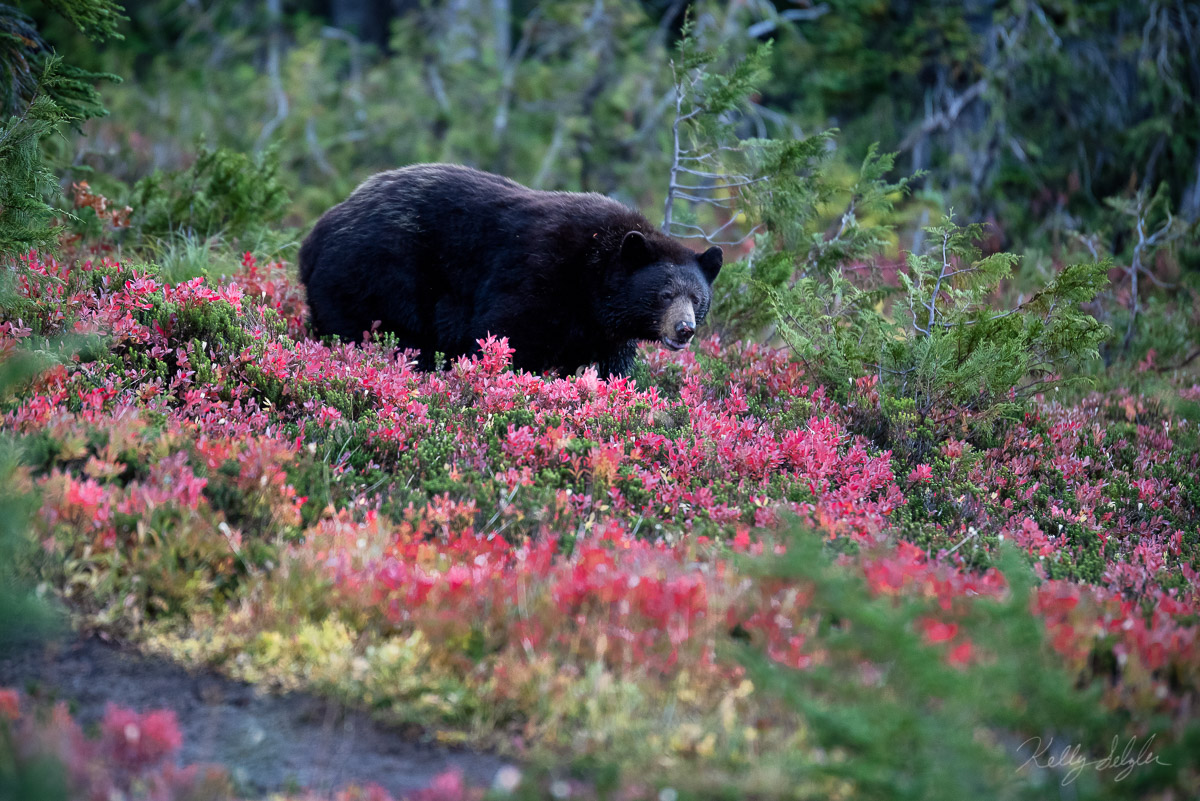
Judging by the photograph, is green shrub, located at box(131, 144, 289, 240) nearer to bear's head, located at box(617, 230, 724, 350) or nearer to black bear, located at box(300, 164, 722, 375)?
black bear, located at box(300, 164, 722, 375)

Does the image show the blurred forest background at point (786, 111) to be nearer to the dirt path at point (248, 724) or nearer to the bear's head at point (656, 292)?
the bear's head at point (656, 292)

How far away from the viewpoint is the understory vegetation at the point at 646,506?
3180 mm

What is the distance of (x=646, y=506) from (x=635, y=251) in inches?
104

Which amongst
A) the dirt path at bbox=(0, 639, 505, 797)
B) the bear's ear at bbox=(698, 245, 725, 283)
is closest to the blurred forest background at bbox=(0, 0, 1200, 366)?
the bear's ear at bbox=(698, 245, 725, 283)

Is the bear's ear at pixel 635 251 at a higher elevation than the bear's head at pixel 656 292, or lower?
higher

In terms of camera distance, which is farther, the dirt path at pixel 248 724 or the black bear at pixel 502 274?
the black bear at pixel 502 274

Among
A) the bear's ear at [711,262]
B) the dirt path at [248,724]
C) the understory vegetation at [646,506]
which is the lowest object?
the dirt path at [248,724]

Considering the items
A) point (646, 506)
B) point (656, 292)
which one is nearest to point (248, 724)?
point (646, 506)

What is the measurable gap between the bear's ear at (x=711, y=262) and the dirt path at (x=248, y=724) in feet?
17.0

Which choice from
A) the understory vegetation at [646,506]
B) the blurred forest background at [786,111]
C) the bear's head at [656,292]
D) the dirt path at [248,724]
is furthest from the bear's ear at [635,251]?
the blurred forest background at [786,111]

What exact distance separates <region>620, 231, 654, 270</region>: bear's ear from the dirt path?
14.8 feet

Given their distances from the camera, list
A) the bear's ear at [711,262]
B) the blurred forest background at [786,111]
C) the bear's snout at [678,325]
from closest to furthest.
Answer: the bear's snout at [678,325]
the bear's ear at [711,262]
the blurred forest background at [786,111]

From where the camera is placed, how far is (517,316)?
7105 millimetres

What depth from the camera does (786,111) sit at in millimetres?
19828
